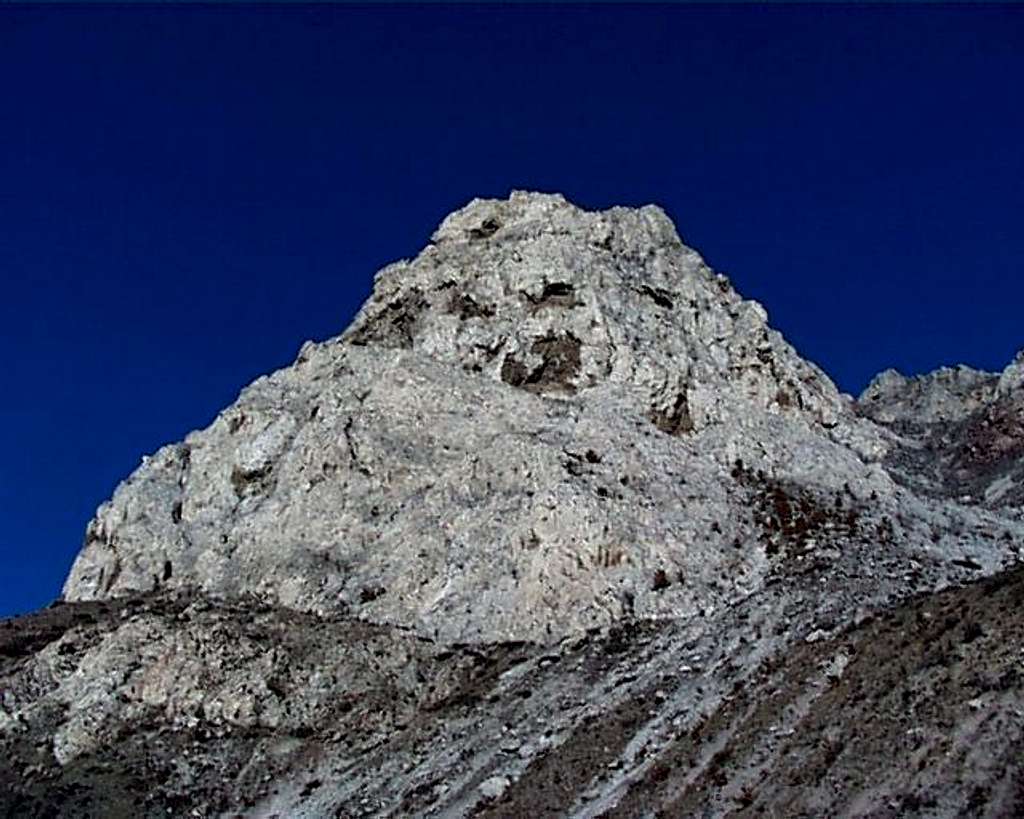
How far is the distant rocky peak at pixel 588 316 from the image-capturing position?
211 ft

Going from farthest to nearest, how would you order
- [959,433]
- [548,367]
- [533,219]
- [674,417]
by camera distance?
[959,433] < [533,219] < [548,367] < [674,417]

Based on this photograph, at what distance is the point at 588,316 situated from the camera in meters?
66.6

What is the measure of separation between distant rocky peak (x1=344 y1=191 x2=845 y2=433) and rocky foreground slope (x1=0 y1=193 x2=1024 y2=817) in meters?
0.29

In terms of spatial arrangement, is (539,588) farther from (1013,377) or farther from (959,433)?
(1013,377)

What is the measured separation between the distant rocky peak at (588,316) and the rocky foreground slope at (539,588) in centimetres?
29

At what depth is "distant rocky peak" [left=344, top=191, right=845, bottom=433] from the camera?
64.4 m

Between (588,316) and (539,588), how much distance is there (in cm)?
2493

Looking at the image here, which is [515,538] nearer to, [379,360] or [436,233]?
[379,360]

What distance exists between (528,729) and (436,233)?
53.9 meters

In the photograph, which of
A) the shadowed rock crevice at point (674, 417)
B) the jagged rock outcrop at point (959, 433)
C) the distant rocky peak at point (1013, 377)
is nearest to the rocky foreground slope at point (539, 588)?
the shadowed rock crevice at point (674, 417)

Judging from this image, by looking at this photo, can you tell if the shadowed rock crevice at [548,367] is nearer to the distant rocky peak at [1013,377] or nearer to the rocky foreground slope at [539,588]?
the rocky foreground slope at [539,588]

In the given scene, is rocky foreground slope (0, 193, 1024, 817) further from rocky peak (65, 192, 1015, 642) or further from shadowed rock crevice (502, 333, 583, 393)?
shadowed rock crevice (502, 333, 583, 393)

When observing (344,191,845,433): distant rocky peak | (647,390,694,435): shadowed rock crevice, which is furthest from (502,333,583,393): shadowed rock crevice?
(647,390,694,435): shadowed rock crevice

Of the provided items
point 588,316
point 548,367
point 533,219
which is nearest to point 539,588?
point 548,367
